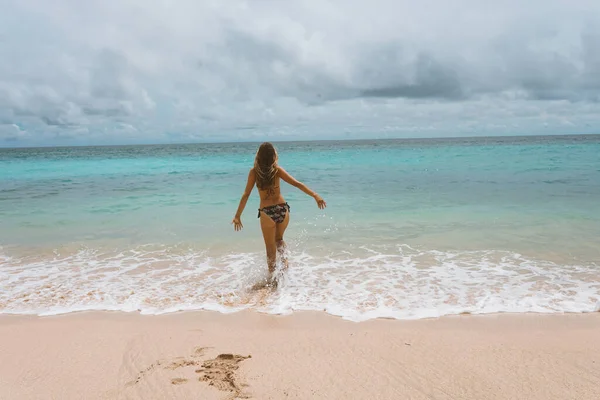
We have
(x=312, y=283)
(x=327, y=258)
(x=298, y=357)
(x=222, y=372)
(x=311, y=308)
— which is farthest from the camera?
(x=327, y=258)

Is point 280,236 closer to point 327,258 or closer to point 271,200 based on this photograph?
point 271,200

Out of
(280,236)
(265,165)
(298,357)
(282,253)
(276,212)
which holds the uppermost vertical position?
(265,165)

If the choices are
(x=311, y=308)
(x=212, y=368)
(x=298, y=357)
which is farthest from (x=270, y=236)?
(x=212, y=368)

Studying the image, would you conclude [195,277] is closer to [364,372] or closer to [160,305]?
[160,305]

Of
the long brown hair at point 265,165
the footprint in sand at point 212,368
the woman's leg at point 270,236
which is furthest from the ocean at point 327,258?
the long brown hair at point 265,165

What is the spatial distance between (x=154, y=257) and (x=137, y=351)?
3917 mm

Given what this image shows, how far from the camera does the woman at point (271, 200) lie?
5891 mm

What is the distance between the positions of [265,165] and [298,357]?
2896 mm

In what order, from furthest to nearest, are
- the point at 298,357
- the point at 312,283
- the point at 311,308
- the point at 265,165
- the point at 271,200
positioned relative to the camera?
1. the point at 271,200
2. the point at 312,283
3. the point at 265,165
4. the point at 311,308
5. the point at 298,357

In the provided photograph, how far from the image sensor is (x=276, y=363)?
3619 mm

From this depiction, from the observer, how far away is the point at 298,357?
12.2 ft

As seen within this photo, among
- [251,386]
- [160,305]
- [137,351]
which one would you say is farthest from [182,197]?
[251,386]

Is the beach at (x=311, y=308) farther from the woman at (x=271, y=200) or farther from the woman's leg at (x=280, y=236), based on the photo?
the woman at (x=271, y=200)

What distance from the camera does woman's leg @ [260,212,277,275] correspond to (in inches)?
241
